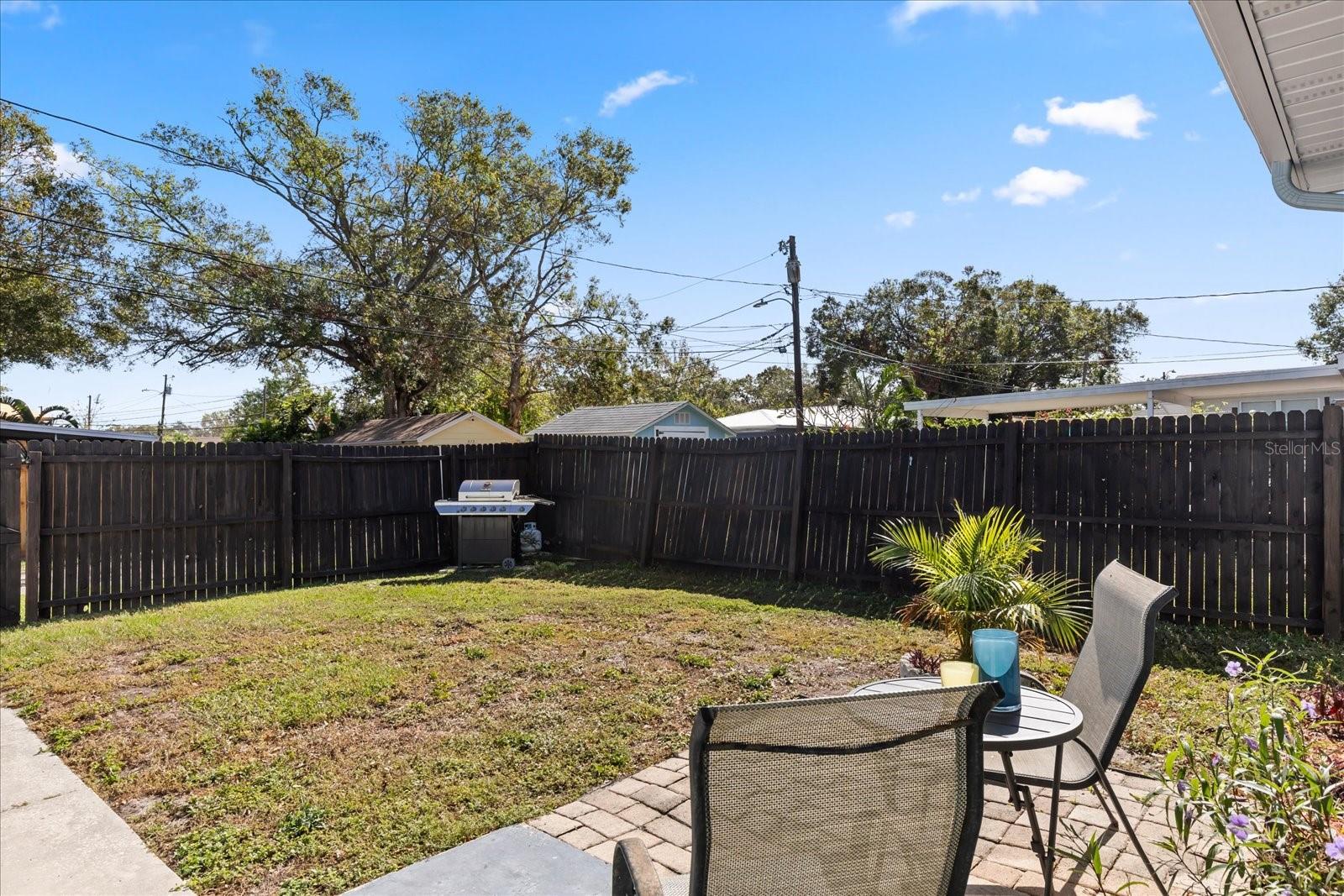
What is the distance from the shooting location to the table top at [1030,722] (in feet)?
6.81

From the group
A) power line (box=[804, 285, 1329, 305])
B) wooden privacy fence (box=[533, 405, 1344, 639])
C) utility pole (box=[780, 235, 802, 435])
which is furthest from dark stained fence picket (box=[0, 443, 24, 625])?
power line (box=[804, 285, 1329, 305])

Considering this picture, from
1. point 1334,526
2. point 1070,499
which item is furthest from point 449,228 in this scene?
point 1334,526

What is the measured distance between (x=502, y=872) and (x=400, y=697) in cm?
210

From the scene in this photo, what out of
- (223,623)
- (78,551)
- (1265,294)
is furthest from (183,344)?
(1265,294)

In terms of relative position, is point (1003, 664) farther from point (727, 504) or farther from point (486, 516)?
point (486, 516)

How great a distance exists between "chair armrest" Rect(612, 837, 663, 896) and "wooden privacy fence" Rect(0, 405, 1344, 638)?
568 cm

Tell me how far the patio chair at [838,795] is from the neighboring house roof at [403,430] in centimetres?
1646

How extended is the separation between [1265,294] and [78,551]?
27716mm

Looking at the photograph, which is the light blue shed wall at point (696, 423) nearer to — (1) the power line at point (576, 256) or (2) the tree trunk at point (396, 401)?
→ (1) the power line at point (576, 256)

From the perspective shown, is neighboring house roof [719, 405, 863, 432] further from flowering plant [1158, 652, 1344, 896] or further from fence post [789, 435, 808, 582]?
flowering plant [1158, 652, 1344, 896]

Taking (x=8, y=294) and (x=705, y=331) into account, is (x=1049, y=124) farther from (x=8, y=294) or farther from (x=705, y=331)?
(x=8, y=294)

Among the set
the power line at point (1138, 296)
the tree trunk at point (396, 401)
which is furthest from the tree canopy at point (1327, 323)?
the tree trunk at point (396, 401)

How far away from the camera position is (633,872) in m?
1.45

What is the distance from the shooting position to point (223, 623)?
Answer: 20.7ft
